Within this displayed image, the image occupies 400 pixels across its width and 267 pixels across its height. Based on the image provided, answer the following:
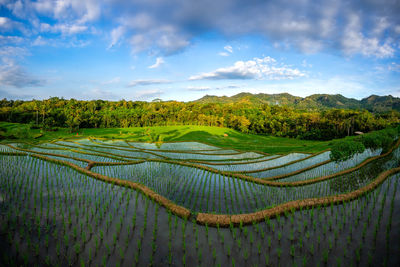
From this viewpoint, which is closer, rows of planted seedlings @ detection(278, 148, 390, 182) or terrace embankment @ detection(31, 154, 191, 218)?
terrace embankment @ detection(31, 154, 191, 218)

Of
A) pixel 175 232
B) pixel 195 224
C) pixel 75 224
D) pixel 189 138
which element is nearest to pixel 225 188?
pixel 195 224

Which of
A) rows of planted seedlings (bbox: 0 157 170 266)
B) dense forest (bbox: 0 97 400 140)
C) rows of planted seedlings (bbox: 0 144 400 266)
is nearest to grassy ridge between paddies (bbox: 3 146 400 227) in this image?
rows of planted seedlings (bbox: 0 144 400 266)

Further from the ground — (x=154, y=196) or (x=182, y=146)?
(x=154, y=196)

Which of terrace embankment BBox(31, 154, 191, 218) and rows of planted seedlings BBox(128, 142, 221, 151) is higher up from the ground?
terrace embankment BBox(31, 154, 191, 218)

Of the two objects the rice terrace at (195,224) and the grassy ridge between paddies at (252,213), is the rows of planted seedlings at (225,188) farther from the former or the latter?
the grassy ridge between paddies at (252,213)

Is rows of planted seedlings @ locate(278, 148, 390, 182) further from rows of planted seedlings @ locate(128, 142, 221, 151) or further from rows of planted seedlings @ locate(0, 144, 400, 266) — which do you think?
rows of planted seedlings @ locate(128, 142, 221, 151)

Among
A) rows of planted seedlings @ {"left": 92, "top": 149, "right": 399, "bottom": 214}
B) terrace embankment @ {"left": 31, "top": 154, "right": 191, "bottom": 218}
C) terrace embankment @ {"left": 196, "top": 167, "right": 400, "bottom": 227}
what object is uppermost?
terrace embankment @ {"left": 196, "top": 167, "right": 400, "bottom": 227}

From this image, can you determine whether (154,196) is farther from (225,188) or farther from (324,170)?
(324,170)

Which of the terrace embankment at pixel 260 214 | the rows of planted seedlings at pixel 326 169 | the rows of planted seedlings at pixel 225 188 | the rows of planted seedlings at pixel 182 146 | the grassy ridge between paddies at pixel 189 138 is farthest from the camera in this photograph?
the grassy ridge between paddies at pixel 189 138

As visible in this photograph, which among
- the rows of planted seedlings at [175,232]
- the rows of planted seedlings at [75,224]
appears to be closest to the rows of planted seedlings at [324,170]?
the rows of planted seedlings at [175,232]
